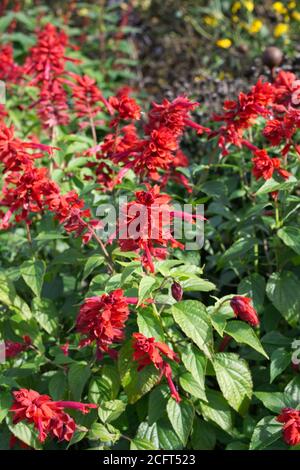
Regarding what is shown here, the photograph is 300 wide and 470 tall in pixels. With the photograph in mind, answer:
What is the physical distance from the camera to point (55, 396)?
2.32 metres

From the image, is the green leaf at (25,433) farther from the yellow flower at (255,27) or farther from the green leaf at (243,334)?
the yellow flower at (255,27)

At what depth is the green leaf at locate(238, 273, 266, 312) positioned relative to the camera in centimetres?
251

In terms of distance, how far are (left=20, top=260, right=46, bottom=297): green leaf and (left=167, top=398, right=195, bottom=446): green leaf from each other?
564 millimetres

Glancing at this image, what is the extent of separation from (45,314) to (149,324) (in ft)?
1.84

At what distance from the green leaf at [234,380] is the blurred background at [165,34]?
2894 mm

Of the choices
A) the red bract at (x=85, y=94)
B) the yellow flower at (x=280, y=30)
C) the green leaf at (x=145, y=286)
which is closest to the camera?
the green leaf at (x=145, y=286)

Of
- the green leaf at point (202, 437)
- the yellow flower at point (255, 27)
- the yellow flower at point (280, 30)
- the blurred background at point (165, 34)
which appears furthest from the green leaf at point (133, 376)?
the yellow flower at point (255, 27)

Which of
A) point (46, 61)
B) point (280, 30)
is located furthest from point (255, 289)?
point (280, 30)

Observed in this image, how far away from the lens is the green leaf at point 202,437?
2387 mm

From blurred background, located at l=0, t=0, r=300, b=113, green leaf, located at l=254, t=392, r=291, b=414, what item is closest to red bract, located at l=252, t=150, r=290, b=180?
green leaf, located at l=254, t=392, r=291, b=414

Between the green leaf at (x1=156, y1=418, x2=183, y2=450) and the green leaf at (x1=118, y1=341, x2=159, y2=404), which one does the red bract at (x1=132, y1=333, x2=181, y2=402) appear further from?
the green leaf at (x1=156, y1=418, x2=183, y2=450)

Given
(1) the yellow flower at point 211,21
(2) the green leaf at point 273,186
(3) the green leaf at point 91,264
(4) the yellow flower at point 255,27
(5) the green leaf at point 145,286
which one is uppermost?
Answer: (2) the green leaf at point 273,186
